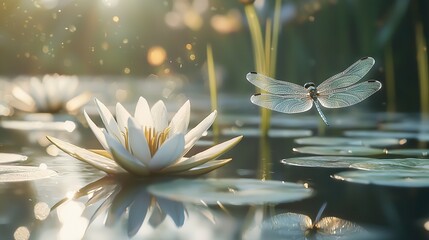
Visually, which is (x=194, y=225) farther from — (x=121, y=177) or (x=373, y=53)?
(x=373, y=53)

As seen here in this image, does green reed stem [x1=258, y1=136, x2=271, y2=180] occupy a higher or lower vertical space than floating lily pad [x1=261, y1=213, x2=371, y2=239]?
higher

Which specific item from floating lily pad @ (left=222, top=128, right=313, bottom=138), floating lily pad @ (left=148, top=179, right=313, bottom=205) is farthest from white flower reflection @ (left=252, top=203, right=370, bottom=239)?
floating lily pad @ (left=222, top=128, right=313, bottom=138)

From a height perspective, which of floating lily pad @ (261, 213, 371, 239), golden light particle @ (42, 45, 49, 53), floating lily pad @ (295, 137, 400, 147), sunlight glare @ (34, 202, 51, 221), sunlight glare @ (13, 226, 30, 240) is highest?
golden light particle @ (42, 45, 49, 53)

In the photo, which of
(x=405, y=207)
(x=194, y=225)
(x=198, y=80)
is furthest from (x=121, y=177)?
(x=198, y=80)

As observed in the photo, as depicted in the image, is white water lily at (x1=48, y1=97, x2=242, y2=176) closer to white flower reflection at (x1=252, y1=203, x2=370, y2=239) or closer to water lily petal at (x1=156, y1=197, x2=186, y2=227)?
water lily petal at (x1=156, y1=197, x2=186, y2=227)

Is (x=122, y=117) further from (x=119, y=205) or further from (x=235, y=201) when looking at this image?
(x=235, y=201)

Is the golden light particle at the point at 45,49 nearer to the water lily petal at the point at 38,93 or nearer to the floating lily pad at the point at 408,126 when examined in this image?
the water lily petal at the point at 38,93
